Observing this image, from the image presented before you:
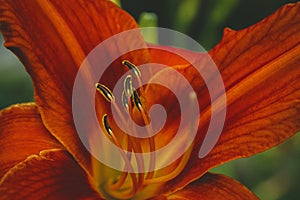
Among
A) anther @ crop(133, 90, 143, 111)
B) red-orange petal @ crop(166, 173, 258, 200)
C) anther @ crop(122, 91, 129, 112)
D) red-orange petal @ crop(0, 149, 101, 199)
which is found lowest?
red-orange petal @ crop(166, 173, 258, 200)

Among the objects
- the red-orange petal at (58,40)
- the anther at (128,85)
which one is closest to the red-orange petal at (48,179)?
the red-orange petal at (58,40)

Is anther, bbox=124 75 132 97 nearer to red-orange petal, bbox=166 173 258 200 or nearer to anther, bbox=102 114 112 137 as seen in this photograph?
anther, bbox=102 114 112 137

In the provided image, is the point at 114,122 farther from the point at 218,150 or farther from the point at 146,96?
the point at 218,150

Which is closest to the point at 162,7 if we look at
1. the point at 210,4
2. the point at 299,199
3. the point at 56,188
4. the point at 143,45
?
the point at 210,4

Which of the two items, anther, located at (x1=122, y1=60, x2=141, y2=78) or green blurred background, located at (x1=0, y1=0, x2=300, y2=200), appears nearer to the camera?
anther, located at (x1=122, y1=60, x2=141, y2=78)

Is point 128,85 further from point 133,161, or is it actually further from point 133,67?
point 133,161

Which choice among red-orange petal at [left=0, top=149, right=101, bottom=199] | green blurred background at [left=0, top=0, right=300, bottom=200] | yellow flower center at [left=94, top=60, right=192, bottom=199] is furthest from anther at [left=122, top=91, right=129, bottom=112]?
green blurred background at [left=0, top=0, right=300, bottom=200]
